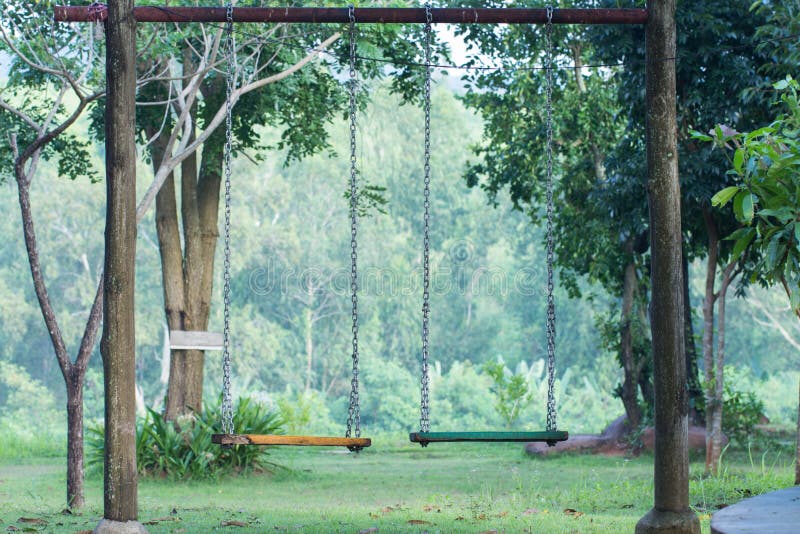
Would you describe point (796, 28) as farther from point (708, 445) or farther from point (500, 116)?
point (500, 116)

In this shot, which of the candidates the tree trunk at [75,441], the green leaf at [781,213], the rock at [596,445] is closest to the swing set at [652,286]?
the green leaf at [781,213]

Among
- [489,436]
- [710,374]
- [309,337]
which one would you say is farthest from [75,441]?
[309,337]

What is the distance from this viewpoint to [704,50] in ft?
34.5

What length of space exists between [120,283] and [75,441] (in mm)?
3641

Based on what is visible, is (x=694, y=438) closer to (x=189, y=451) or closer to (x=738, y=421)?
(x=738, y=421)

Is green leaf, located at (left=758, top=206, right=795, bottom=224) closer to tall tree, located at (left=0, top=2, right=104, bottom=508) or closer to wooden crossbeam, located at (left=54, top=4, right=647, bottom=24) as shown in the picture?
wooden crossbeam, located at (left=54, top=4, right=647, bottom=24)

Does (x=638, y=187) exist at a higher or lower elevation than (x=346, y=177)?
lower

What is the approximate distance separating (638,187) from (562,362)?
60.4ft

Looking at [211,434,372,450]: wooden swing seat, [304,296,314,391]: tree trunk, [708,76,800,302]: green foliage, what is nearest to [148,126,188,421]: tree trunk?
[211,434,372,450]: wooden swing seat

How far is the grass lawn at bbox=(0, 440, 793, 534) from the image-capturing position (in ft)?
23.9

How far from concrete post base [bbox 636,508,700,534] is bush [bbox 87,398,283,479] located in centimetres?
611

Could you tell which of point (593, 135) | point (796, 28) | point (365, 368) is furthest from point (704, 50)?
point (365, 368)

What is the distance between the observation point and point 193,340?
11.6 meters

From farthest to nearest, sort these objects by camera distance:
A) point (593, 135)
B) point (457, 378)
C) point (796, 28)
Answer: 1. point (457, 378)
2. point (593, 135)
3. point (796, 28)
